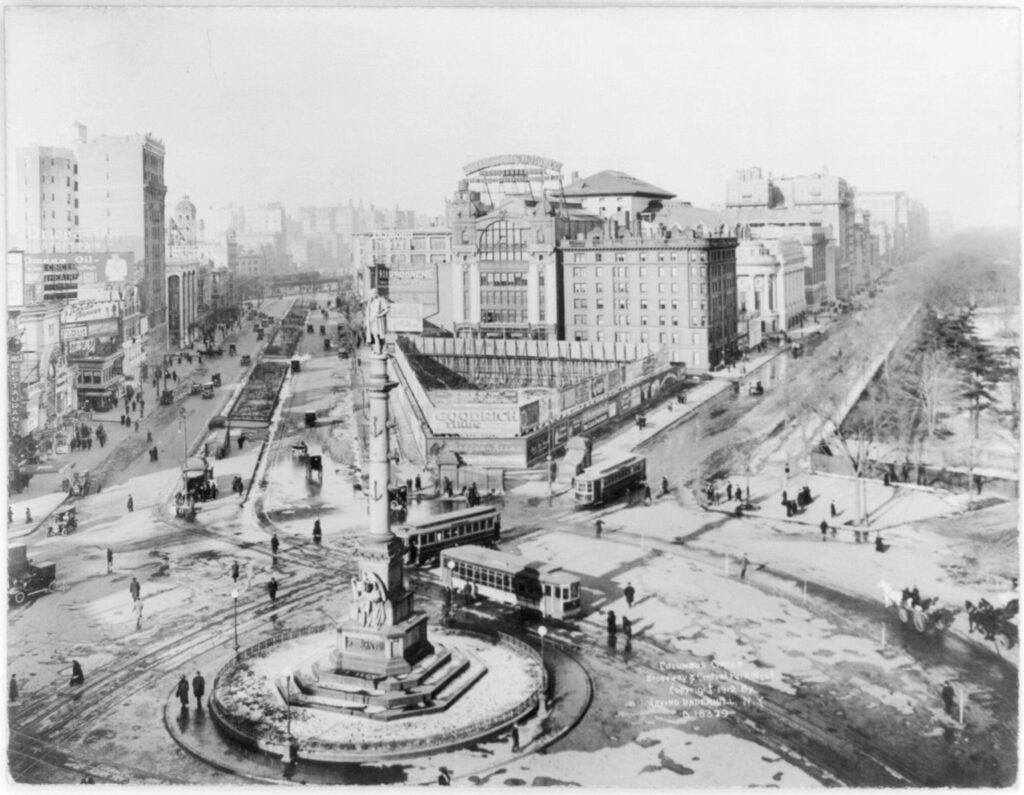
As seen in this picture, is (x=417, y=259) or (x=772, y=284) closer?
(x=417, y=259)

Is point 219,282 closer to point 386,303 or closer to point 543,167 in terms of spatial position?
point 543,167

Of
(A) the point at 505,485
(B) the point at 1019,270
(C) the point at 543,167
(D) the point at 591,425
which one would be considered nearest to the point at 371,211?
(C) the point at 543,167

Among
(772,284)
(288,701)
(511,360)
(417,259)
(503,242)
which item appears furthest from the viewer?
(772,284)

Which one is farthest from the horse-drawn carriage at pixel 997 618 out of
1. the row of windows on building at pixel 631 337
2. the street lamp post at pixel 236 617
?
the row of windows on building at pixel 631 337

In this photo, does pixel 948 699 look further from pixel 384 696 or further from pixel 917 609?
pixel 384 696

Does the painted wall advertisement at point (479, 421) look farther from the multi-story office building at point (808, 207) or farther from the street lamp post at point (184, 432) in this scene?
the multi-story office building at point (808, 207)

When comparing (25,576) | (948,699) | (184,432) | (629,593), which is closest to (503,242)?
(184,432)
